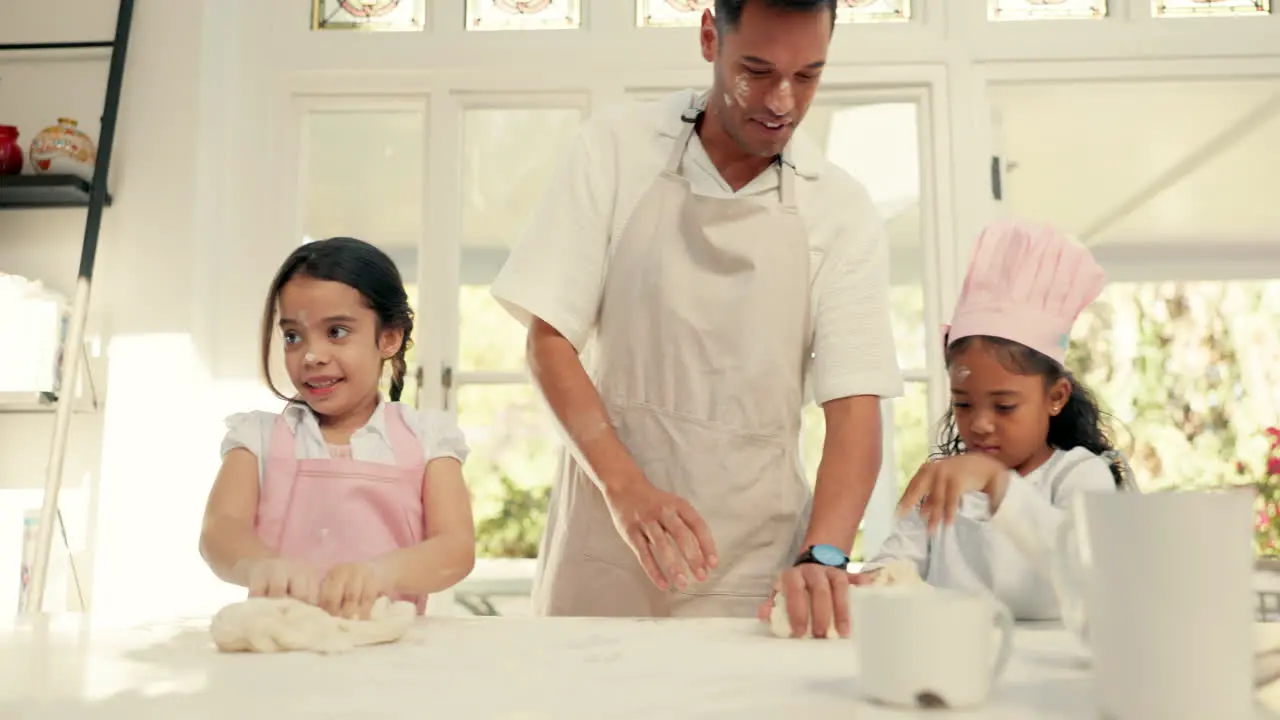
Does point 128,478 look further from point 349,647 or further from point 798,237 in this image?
point 349,647

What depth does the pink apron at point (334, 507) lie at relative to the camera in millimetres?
1223

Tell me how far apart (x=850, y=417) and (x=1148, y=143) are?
12.9 ft

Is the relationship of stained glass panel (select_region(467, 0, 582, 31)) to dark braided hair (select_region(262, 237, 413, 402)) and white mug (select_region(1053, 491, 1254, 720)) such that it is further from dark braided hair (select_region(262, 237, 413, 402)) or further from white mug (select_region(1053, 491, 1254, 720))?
white mug (select_region(1053, 491, 1254, 720))

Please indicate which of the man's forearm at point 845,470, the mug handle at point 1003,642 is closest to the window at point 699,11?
the man's forearm at point 845,470

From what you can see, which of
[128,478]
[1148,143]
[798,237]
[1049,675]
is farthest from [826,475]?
[1148,143]

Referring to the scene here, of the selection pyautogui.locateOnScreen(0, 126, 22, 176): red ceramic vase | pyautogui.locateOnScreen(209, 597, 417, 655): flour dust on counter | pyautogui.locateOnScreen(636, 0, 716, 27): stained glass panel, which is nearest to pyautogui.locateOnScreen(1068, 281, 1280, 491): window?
pyautogui.locateOnScreen(636, 0, 716, 27): stained glass panel

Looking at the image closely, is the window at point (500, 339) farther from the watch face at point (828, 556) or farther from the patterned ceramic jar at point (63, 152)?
the watch face at point (828, 556)

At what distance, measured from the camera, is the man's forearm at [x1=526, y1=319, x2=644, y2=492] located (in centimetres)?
126

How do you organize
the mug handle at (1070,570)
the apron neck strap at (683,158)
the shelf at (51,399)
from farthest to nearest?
the shelf at (51,399) < the apron neck strap at (683,158) < the mug handle at (1070,570)

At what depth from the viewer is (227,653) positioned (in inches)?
29.9

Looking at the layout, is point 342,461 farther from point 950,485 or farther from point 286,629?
point 950,485

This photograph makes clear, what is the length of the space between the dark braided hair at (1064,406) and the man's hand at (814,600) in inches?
23.6

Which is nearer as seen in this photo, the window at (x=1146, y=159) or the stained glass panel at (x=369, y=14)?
the stained glass panel at (x=369, y=14)

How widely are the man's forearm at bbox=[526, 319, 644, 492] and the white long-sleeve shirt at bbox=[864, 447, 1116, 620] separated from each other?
1.04 feet
